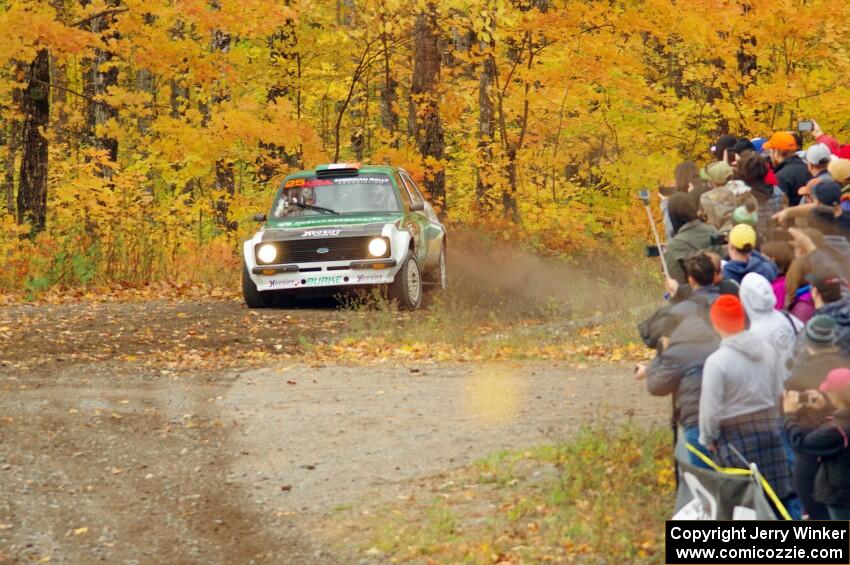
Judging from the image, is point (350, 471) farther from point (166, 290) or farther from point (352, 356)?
point (166, 290)

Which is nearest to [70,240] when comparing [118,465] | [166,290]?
[166,290]

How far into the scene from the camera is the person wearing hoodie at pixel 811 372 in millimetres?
6273

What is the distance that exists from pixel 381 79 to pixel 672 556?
2963 centimetres

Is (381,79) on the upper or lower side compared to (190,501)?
upper

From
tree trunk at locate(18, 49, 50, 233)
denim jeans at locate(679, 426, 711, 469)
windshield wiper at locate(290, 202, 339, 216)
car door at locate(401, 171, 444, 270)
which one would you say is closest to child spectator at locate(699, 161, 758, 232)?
denim jeans at locate(679, 426, 711, 469)

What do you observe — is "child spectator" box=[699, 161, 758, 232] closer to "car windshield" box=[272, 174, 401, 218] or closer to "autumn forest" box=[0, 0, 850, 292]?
"car windshield" box=[272, 174, 401, 218]

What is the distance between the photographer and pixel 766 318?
6.93m

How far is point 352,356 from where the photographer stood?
46.1 feet

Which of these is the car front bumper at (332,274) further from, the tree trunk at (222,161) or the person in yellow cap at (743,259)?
the person in yellow cap at (743,259)

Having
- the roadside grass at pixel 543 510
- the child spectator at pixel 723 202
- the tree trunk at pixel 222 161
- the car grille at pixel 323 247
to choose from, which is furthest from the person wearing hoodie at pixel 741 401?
the tree trunk at pixel 222 161

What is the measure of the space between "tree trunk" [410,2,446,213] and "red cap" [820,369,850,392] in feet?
61.2

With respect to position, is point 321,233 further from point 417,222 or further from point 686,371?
point 686,371

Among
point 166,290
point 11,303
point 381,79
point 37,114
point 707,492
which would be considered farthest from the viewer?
point 381,79

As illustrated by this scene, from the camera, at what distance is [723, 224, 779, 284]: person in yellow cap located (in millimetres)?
7871
